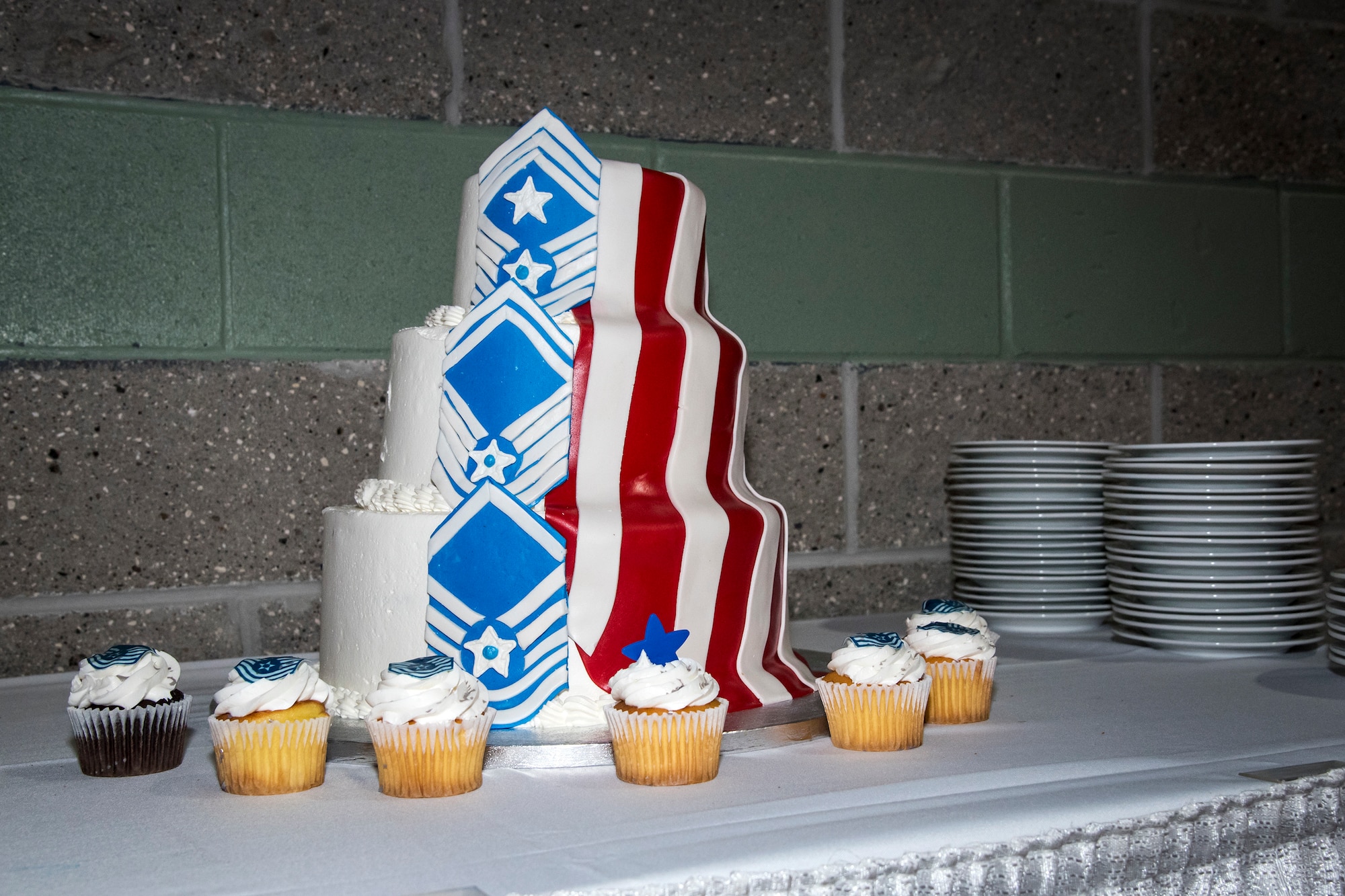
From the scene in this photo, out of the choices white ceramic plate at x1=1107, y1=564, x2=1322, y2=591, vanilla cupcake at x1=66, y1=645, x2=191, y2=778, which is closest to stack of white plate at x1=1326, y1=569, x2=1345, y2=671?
white ceramic plate at x1=1107, y1=564, x2=1322, y2=591

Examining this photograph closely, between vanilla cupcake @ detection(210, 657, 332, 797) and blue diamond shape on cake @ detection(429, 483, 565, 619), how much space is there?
234 mm

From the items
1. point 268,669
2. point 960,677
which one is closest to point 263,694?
point 268,669

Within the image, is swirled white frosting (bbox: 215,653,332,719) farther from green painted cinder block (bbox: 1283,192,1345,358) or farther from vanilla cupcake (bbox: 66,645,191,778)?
green painted cinder block (bbox: 1283,192,1345,358)

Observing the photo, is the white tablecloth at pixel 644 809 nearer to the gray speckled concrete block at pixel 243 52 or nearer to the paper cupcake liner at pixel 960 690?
the paper cupcake liner at pixel 960 690

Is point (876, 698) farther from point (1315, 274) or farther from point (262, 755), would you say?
point (1315, 274)

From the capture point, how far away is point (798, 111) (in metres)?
2.73

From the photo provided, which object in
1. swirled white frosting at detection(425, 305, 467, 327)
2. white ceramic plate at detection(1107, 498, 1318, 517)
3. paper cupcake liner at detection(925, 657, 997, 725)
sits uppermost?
swirled white frosting at detection(425, 305, 467, 327)

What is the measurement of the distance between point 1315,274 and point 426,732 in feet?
9.68

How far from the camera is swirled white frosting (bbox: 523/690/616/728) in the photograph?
1484 millimetres

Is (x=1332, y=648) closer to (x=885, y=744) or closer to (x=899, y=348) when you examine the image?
(x=885, y=744)

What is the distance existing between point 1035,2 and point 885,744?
2.20 meters

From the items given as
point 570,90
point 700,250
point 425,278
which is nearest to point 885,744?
point 700,250

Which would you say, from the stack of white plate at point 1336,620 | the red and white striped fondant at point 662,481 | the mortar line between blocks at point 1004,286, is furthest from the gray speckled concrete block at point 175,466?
the stack of white plate at point 1336,620

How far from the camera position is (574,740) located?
1.41 m
